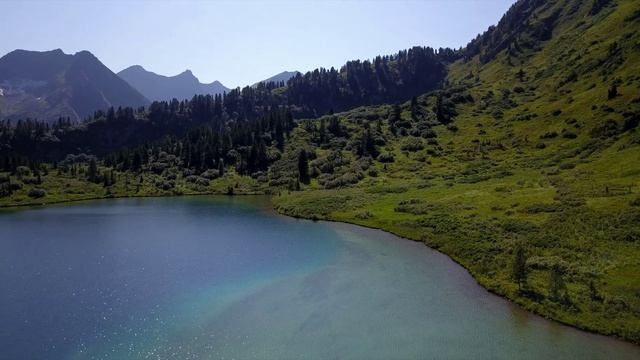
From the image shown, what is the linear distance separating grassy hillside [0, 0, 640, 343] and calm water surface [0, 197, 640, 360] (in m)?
5.44

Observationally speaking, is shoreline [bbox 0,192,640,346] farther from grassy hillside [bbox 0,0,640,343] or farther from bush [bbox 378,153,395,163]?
bush [bbox 378,153,395,163]

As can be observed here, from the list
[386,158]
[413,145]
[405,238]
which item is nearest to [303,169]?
[386,158]

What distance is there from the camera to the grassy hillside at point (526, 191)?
5000 centimetres

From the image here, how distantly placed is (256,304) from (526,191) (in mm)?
70602

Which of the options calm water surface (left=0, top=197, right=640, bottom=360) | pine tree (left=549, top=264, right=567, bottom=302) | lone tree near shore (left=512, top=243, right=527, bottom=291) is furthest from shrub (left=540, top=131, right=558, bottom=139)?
pine tree (left=549, top=264, right=567, bottom=302)

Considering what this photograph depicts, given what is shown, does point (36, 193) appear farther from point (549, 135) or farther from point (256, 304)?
point (549, 135)

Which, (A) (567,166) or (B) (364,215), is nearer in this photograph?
(B) (364,215)

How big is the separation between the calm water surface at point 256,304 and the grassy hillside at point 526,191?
5.44m

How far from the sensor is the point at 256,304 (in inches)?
1864

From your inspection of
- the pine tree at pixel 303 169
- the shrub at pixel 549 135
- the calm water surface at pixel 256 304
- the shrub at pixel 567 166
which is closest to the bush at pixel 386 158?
the pine tree at pixel 303 169

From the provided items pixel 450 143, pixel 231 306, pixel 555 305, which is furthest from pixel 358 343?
pixel 450 143

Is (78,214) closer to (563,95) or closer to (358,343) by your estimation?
(358,343)

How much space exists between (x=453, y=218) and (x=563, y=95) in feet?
459

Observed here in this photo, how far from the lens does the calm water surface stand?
121 ft
